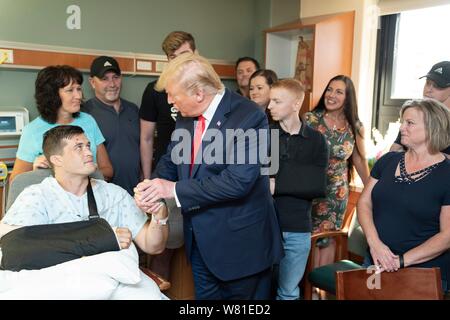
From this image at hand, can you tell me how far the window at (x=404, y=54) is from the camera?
3.23 meters

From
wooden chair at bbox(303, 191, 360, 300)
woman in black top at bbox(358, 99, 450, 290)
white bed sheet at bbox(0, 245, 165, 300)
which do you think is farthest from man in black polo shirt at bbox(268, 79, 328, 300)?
white bed sheet at bbox(0, 245, 165, 300)

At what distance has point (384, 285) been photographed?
1757 mm

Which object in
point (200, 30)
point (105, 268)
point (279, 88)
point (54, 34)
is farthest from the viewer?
point (200, 30)

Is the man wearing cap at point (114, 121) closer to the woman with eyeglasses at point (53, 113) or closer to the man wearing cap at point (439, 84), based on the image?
the woman with eyeglasses at point (53, 113)

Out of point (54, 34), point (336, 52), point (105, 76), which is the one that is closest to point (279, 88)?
point (105, 76)

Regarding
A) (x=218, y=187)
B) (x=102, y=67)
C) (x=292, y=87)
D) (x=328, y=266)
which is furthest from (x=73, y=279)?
(x=102, y=67)

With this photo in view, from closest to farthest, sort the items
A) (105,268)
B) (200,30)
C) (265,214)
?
(105,268)
(265,214)
(200,30)

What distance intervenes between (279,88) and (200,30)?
1.80 metres

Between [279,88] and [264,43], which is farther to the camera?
[264,43]

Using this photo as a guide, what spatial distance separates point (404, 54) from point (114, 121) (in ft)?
7.82

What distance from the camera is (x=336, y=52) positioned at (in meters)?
3.39

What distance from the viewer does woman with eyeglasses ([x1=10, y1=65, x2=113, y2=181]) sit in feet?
7.32

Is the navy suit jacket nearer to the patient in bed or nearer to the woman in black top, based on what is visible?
the patient in bed

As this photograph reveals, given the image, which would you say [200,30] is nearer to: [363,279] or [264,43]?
[264,43]
